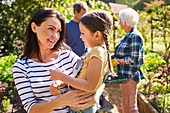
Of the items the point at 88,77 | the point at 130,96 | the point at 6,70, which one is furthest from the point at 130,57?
the point at 6,70

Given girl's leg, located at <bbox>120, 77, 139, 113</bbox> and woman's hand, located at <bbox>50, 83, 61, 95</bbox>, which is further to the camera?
girl's leg, located at <bbox>120, 77, 139, 113</bbox>

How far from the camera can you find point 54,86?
1245 mm

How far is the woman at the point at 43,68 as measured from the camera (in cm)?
125

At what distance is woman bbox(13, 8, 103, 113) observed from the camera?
4.09 feet

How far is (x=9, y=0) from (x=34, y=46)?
5296 millimetres

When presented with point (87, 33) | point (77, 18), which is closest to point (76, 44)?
point (77, 18)

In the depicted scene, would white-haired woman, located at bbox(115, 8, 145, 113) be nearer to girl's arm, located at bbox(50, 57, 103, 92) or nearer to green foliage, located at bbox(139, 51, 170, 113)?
green foliage, located at bbox(139, 51, 170, 113)

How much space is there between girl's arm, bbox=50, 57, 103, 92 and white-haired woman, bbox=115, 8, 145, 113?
54.6 inches

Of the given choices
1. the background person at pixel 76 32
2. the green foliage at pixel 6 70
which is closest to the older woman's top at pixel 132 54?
the background person at pixel 76 32

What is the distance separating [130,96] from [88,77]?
5.49 ft

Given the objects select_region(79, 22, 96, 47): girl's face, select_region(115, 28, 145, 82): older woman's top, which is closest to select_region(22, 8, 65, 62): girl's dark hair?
select_region(79, 22, 96, 47): girl's face

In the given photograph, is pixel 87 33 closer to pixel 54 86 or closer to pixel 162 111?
pixel 54 86

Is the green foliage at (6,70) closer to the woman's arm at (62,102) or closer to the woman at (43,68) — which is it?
the woman at (43,68)

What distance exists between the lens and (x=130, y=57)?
2562mm
